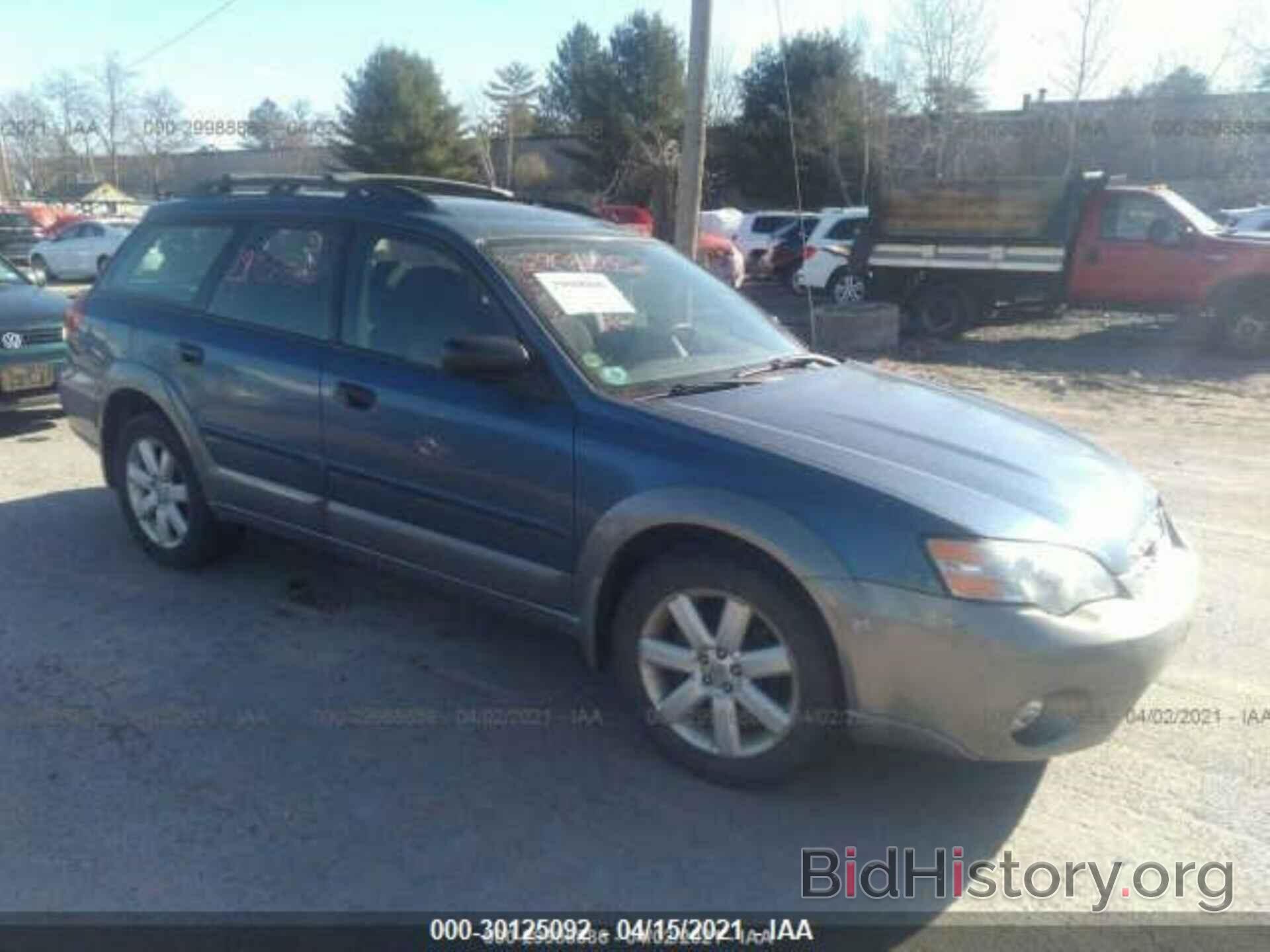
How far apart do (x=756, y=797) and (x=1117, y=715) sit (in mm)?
1041

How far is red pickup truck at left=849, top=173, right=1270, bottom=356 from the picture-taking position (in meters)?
12.7

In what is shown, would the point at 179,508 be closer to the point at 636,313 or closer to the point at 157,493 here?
the point at 157,493

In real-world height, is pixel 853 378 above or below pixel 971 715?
above

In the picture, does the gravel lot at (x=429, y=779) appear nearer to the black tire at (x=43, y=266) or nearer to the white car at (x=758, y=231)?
the white car at (x=758, y=231)

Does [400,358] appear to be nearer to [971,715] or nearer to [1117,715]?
[971,715]

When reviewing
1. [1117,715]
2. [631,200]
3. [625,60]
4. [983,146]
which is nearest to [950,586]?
[1117,715]

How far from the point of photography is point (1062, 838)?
2.91 meters

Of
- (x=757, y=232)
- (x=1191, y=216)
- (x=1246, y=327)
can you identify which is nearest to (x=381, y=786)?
(x=1246, y=327)

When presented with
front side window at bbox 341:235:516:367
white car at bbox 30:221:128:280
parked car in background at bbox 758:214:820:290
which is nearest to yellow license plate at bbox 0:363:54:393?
front side window at bbox 341:235:516:367

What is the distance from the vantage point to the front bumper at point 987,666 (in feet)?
8.61

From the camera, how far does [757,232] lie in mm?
23203

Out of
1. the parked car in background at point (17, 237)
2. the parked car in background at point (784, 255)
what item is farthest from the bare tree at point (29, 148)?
the parked car in background at point (784, 255)

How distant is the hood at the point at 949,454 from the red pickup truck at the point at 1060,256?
35.4ft

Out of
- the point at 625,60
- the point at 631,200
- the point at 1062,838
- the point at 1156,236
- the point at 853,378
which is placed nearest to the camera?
the point at 1062,838
